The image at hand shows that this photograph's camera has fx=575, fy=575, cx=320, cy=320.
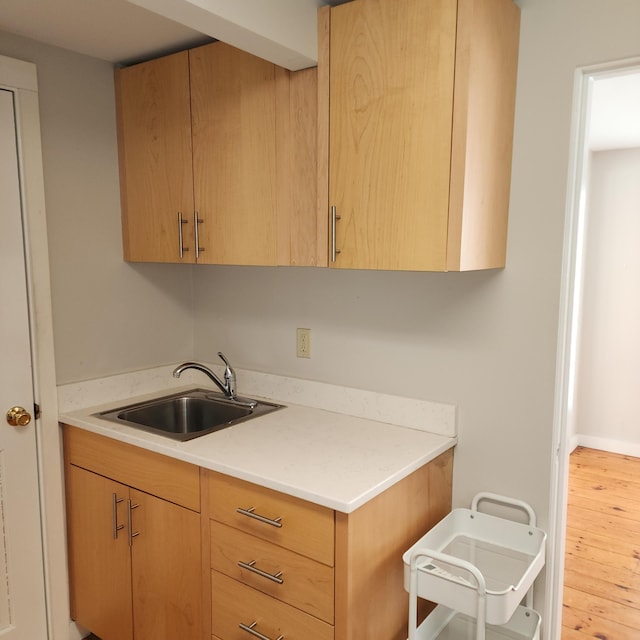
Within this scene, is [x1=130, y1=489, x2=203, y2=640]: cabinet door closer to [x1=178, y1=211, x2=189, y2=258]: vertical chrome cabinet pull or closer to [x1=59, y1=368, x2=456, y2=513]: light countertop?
[x1=59, y1=368, x2=456, y2=513]: light countertop

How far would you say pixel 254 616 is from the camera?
1658mm

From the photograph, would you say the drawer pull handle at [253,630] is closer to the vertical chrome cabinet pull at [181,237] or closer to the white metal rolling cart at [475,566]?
the white metal rolling cart at [475,566]

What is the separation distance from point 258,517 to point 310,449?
0.28 metres

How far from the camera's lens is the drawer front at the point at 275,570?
59.4 inches

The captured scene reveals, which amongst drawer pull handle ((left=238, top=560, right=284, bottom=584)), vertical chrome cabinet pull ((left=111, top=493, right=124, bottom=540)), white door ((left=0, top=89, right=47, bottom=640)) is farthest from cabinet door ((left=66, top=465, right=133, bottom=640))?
drawer pull handle ((left=238, top=560, right=284, bottom=584))

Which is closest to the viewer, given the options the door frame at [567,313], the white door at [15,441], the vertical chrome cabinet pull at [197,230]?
the door frame at [567,313]

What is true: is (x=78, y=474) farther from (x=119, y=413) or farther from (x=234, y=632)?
(x=234, y=632)

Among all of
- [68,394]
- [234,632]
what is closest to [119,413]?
[68,394]

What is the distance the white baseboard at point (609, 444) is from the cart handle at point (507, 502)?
9.37ft

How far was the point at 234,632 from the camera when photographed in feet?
5.65

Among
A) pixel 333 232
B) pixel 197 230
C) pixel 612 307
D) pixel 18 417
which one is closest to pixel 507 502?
pixel 333 232

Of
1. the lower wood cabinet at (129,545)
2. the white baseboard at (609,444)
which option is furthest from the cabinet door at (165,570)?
the white baseboard at (609,444)

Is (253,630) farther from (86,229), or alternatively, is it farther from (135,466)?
(86,229)

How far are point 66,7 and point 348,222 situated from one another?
1.09 metres
